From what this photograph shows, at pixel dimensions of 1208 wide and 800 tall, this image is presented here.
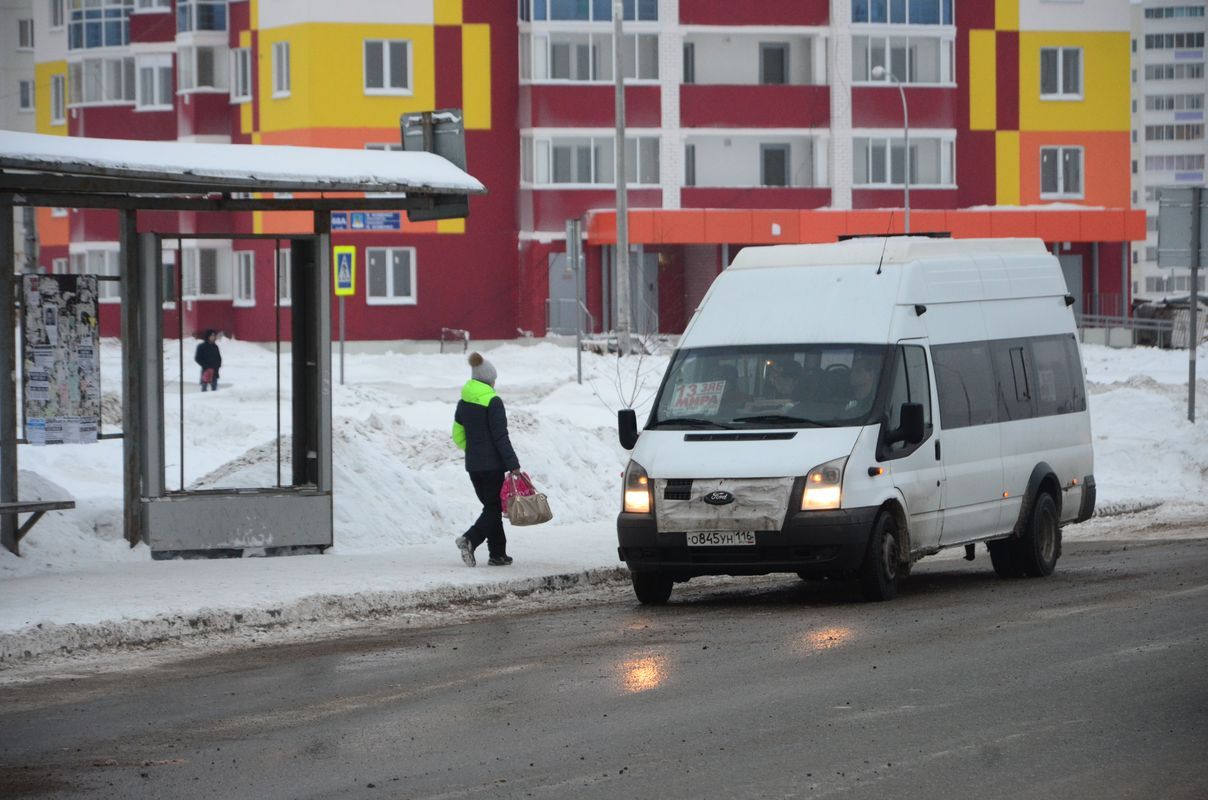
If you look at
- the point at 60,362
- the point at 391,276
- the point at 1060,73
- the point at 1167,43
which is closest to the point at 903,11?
the point at 1060,73

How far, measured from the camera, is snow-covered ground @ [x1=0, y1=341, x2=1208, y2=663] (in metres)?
13.7

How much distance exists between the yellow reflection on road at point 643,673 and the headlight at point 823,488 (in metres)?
2.49

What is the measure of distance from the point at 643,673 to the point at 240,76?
5395cm

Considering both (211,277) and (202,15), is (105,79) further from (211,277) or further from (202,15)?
(211,277)

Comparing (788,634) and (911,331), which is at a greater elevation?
(911,331)

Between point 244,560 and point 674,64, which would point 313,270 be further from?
point 674,64

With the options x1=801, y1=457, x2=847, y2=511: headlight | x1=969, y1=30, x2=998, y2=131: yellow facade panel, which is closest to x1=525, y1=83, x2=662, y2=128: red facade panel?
x1=969, y1=30, x2=998, y2=131: yellow facade panel

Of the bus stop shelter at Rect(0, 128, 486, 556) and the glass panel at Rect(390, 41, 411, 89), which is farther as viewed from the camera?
the glass panel at Rect(390, 41, 411, 89)

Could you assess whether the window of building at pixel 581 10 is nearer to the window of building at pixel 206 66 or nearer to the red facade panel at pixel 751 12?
the red facade panel at pixel 751 12

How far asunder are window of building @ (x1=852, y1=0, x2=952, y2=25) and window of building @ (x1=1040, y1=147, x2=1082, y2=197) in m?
5.58

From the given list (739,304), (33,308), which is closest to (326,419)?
(33,308)

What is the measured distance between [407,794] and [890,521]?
703cm

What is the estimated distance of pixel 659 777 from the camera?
8.09 meters

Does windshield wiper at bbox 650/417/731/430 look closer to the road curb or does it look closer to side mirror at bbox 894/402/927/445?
side mirror at bbox 894/402/927/445
